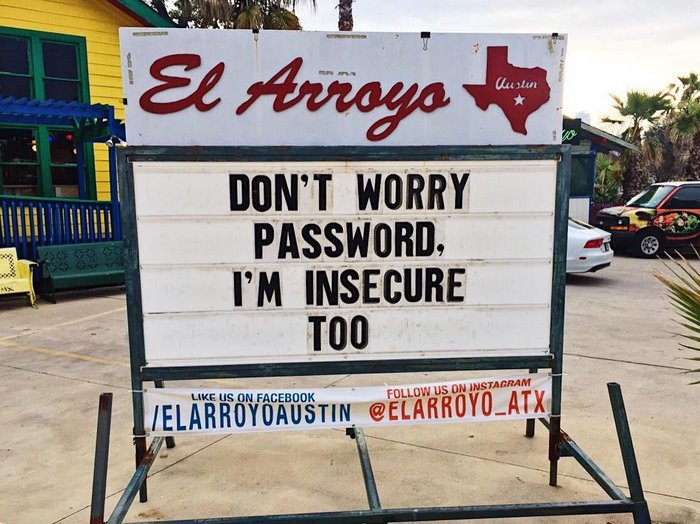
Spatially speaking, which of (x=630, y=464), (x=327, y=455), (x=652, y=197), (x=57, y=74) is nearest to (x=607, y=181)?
(x=652, y=197)

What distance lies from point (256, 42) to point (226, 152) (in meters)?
0.64

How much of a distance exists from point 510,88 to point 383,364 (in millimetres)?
1814

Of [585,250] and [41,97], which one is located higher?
[41,97]

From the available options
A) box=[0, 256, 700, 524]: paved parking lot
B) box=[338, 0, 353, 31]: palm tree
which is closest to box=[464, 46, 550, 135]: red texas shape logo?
box=[0, 256, 700, 524]: paved parking lot

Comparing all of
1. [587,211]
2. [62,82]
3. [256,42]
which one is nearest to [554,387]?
[256,42]

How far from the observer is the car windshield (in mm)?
16109

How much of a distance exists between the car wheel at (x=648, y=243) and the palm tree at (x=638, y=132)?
31.9 ft

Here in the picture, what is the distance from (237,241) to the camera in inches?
137

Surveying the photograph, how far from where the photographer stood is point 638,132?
26.6 m

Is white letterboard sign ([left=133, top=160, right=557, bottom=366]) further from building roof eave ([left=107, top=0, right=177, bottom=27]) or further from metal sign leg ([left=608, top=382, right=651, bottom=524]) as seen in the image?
building roof eave ([left=107, top=0, right=177, bottom=27])

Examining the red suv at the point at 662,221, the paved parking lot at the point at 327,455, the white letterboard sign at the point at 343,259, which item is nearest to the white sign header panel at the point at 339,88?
the white letterboard sign at the point at 343,259

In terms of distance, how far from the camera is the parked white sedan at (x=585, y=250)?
11.7 metres

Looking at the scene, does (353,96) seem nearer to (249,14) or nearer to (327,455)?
(327,455)

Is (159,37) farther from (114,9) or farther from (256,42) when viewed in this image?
(114,9)
